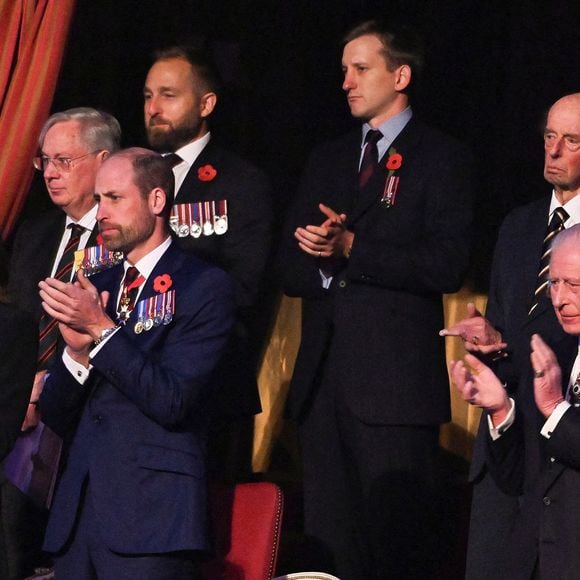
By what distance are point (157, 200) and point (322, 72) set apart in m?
2.21

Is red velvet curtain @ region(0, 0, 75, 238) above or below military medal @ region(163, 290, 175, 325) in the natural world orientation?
above

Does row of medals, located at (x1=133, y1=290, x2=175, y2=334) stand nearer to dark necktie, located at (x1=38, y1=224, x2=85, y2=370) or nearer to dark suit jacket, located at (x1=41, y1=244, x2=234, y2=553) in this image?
dark suit jacket, located at (x1=41, y1=244, x2=234, y2=553)

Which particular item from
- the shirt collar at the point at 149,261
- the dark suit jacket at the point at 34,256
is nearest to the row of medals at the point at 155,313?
the shirt collar at the point at 149,261

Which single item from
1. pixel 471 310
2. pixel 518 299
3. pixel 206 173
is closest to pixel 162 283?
pixel 471 310

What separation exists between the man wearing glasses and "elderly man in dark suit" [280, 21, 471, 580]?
2.55ft

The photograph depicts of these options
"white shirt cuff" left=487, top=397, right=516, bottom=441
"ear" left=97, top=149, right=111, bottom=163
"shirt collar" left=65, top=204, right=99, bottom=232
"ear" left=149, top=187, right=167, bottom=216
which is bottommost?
"white shirt cuff" left=487, top=397, right=516, bottom=441

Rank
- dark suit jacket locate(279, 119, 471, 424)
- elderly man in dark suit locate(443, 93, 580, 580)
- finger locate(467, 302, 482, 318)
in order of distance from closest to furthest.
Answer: finger locate(467, 302, 482, 318)
elderly man in dark suit locate(443, 93, 580, 580)
dark suit jacket locate(279, 119, 471, 424)

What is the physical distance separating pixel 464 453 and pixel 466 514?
0.42 metres

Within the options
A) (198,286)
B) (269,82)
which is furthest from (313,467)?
(269,82)

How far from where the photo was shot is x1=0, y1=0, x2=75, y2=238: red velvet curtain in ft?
20.2

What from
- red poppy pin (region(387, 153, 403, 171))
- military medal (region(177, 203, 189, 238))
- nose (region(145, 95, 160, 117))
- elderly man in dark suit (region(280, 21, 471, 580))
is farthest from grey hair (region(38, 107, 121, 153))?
red poppy pin (region(387, 153, 403, 171))

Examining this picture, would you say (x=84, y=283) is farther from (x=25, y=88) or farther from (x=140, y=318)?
(x=25, y=88)

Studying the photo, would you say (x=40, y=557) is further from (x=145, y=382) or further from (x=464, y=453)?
(x=464, y=453)

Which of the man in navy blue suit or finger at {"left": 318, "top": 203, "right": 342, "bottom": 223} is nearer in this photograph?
the man in navy blue suit
